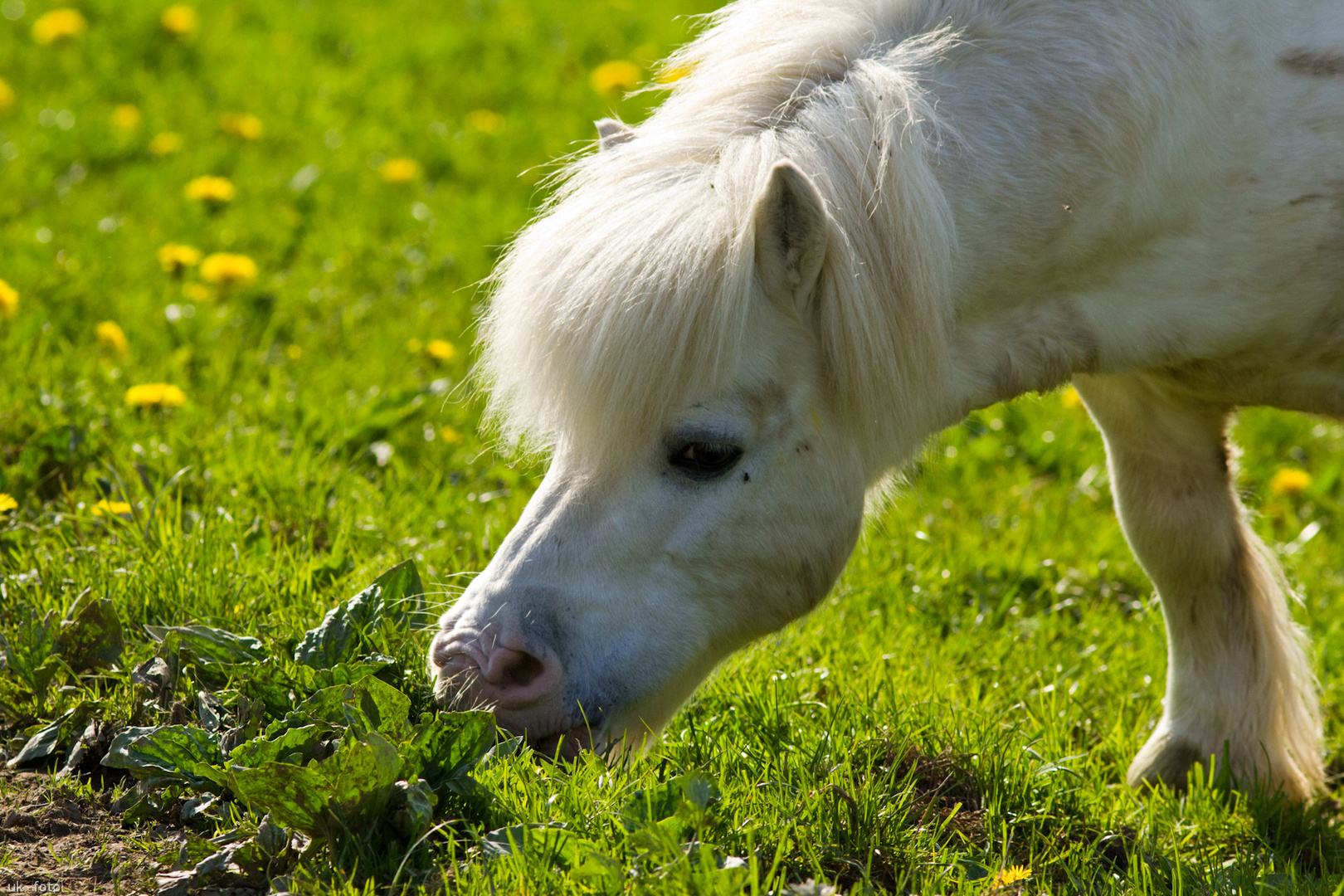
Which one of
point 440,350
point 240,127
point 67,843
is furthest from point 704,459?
point 240,127

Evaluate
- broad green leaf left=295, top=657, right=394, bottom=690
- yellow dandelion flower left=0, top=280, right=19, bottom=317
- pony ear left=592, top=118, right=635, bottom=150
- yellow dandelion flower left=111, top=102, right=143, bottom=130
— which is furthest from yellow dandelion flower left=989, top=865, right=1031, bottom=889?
yellow dandelion flower left=111, top=102, right=143, bottom=130

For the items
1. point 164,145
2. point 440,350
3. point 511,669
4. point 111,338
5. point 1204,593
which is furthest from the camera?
point 164,145

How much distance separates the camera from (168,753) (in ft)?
7.02

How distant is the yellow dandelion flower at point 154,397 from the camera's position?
3555 mm

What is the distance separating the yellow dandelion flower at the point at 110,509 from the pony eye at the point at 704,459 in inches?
58.7

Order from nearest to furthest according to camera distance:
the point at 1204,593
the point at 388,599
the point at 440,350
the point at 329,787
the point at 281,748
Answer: the point at 329,787, the point at 281,748, the point at 388,599, the point at 1204,593, the point at 440,350

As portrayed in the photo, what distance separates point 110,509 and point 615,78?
13.9 feet

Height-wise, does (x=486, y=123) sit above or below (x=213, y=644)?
above

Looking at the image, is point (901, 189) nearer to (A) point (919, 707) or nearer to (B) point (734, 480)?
(B) point (734, 480)

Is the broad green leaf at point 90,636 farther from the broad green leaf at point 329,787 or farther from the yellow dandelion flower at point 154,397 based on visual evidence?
the yellow dandelion flower at point 154,397

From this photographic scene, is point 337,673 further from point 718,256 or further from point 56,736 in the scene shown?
point 718,256

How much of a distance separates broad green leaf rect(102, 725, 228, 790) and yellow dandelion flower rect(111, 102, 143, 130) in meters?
4.39

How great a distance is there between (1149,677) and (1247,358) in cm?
107

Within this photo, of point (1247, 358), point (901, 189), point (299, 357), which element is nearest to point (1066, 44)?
point (901, 189)
